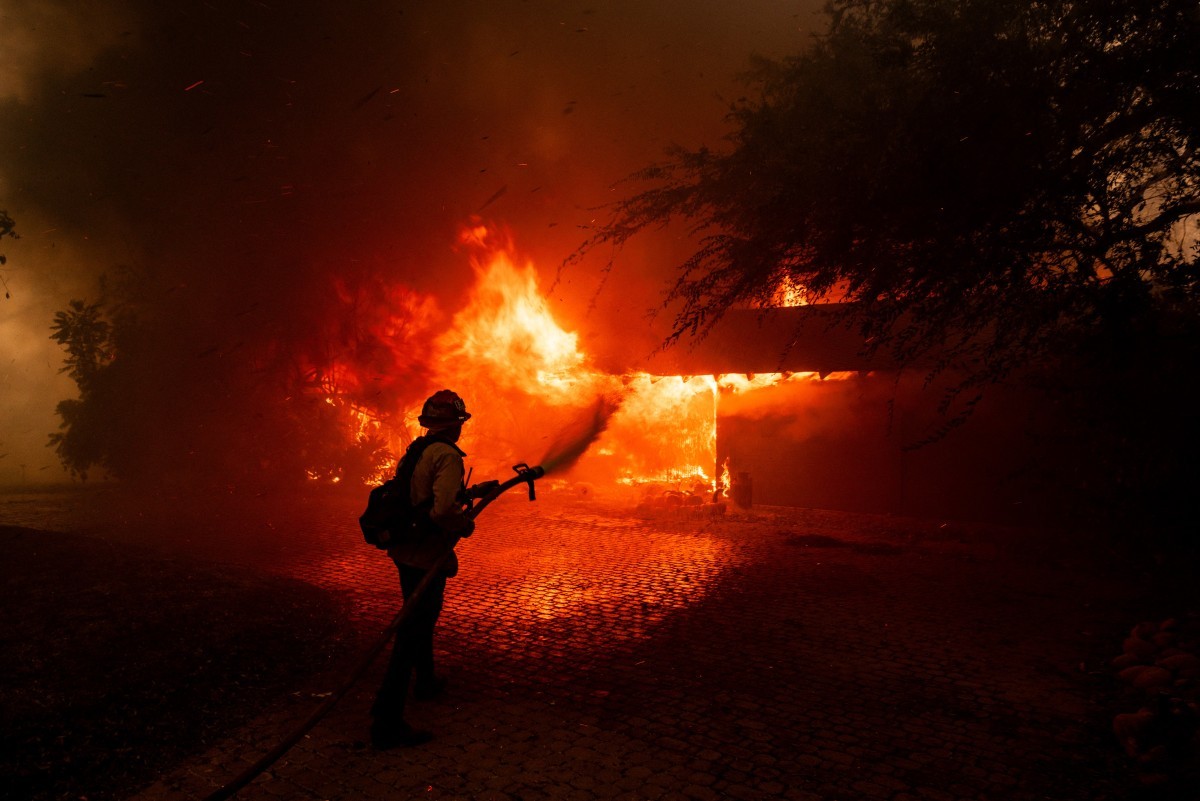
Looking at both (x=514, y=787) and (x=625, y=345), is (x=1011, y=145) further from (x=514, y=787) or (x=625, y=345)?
(x=625, y=345)

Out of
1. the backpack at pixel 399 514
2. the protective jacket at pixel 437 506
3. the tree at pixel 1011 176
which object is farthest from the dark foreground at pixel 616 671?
the tree at pixel 1011 176

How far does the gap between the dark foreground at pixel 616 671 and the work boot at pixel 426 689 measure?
5.1 inches

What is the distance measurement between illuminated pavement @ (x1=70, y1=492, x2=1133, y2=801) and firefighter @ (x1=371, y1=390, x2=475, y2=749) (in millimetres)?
212

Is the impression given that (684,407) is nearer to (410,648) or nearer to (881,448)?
→ (881,448)

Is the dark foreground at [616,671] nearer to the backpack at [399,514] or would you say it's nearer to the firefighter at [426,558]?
the firefighter at [426,558]

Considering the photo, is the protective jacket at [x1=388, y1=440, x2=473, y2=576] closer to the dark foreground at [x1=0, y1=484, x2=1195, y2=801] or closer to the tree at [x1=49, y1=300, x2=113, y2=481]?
the dark foreground at [x1=0, y1=484, x2=1195, y2=801]

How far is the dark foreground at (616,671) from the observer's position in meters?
4.24

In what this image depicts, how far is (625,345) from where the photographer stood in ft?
59.2

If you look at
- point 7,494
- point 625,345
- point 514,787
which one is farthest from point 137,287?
point 514,787

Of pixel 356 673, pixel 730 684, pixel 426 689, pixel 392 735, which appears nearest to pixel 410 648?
pixel 392 735

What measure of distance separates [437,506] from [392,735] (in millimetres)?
1443

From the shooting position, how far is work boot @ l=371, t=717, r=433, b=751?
4.51 meters

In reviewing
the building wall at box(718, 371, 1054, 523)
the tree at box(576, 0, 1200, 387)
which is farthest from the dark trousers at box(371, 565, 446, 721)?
the building wall at box(718, 371, 1054, 523)

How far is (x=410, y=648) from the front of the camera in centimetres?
464
